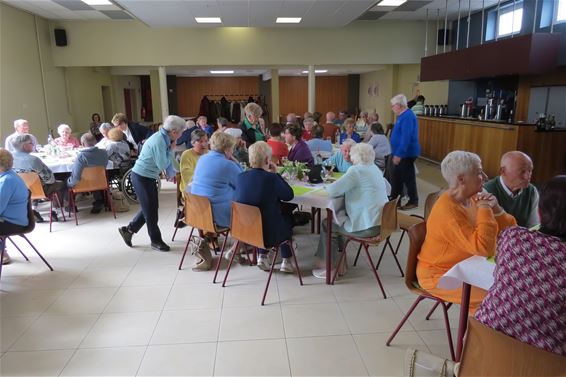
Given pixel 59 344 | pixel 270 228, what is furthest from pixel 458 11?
pixel 59 344

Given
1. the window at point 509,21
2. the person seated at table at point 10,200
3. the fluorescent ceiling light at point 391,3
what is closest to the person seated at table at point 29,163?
the person seated at table at point 10,200

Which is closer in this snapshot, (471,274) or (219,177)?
(471,274)

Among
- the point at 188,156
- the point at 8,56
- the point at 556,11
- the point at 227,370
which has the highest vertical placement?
the point at 556,11

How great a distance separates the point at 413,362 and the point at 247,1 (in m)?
6.48

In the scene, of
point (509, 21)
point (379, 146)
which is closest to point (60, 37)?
point (379, 146)

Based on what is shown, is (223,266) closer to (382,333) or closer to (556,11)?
(382,333)

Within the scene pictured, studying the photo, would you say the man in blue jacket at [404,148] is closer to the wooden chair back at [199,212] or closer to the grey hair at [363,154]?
the grey hair at [363,154]

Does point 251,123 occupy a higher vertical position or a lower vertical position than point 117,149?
higher

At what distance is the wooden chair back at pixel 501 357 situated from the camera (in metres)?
1.41

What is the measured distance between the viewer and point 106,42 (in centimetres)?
924

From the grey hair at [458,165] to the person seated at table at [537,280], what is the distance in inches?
23.2

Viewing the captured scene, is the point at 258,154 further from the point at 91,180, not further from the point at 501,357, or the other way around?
the point at 91,180

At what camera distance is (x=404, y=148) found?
17.1 feet

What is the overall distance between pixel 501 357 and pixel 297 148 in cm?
330
